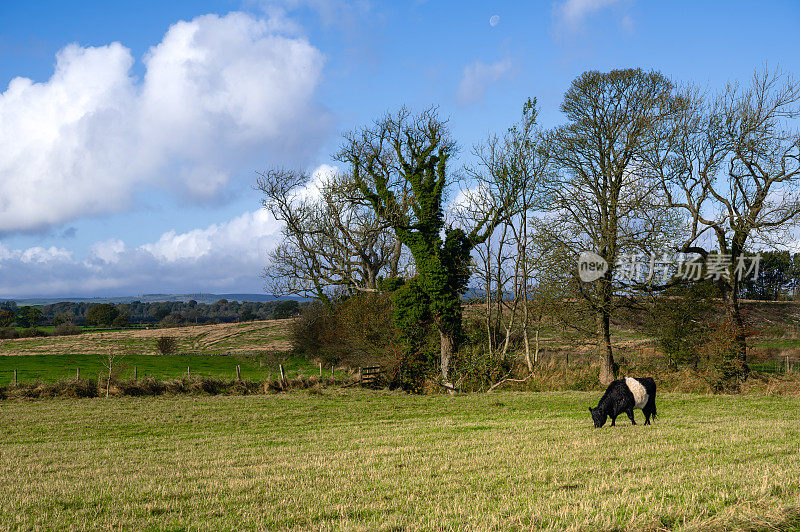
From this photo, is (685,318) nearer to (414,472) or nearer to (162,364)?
(414,472)

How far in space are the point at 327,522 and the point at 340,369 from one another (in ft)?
119

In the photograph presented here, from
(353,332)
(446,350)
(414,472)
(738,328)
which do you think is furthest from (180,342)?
(414,472)

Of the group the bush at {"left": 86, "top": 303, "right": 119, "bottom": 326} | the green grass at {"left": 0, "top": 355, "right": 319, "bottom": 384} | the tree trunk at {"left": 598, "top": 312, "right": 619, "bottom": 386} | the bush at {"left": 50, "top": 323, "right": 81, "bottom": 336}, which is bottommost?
the green grass at {"left": 0, "top": 355, "right": 319, "bottom": 384}

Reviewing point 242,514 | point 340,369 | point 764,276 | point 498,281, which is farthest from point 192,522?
point 764,276

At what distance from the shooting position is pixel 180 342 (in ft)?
224

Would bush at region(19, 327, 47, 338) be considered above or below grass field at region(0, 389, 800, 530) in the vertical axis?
below

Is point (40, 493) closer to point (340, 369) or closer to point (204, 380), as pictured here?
point (204, 380)

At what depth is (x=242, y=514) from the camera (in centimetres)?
661

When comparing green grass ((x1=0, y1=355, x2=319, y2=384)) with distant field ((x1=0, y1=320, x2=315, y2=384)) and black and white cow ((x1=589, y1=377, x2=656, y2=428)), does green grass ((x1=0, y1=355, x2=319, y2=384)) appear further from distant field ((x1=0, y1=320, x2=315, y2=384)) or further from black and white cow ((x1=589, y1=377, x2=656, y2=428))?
black and white cow ((x1=589, y1=377, x2=656, y2=428))

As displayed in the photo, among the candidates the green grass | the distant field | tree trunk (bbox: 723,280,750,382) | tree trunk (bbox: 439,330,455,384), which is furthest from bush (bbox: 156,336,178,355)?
tree trunk (bbox: 723,280,750,382)

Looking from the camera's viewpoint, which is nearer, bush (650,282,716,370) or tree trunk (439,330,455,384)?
bush (650,282,716,370)

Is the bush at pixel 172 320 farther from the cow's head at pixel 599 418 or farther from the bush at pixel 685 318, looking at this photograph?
the cow's head at pixel 599 418

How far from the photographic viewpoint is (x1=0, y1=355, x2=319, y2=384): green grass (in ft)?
138

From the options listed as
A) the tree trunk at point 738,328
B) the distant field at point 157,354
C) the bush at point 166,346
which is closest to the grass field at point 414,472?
the tree trunk at point 738,328
